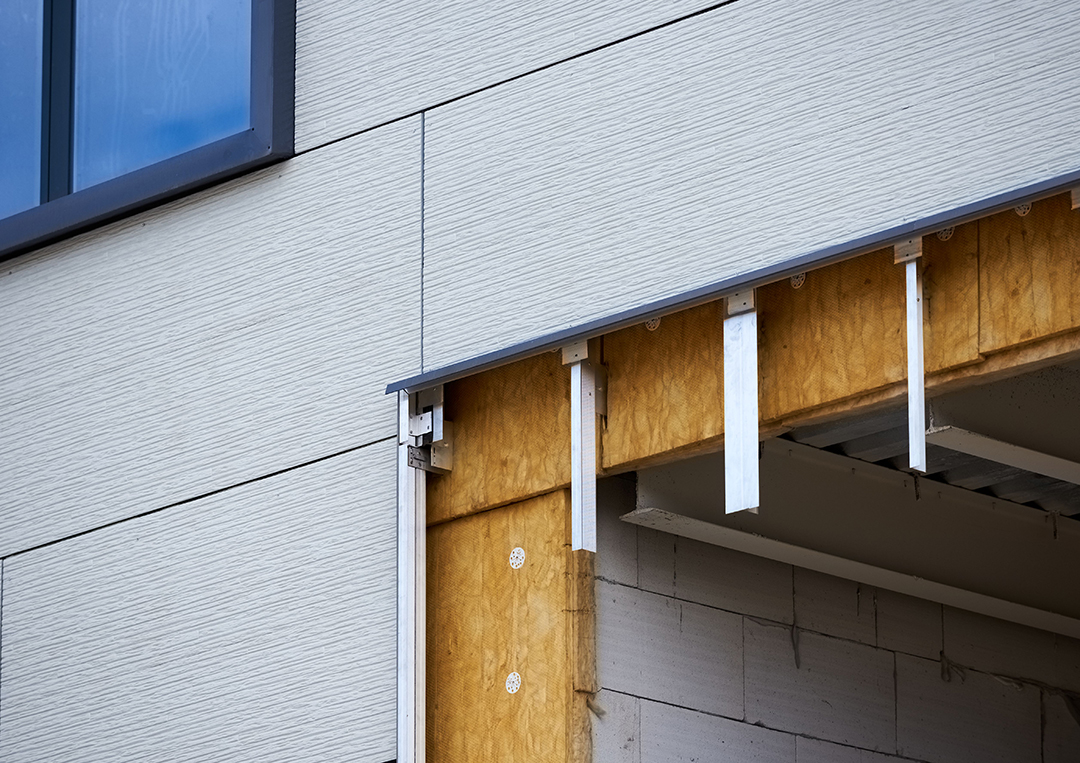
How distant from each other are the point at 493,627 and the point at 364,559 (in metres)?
0.60

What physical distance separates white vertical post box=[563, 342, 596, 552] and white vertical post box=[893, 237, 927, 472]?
1157 mm

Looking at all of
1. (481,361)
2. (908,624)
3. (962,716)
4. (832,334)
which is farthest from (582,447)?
(962,716)

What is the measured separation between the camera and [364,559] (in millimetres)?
6688

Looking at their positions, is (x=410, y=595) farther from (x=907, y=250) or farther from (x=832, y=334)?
(x=907, y=250)

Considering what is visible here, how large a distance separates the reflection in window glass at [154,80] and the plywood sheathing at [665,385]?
2.23m

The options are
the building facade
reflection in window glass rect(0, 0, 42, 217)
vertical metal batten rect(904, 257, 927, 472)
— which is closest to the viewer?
vertical metal batten rect(904, 257, 927, 472)

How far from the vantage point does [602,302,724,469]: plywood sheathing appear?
6.07m

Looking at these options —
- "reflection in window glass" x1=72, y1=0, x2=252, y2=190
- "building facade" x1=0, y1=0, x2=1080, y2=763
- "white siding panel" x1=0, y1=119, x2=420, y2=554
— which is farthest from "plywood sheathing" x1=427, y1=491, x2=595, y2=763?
"reflection in window glass" x1=72, y1=0, x2=252, y2=190

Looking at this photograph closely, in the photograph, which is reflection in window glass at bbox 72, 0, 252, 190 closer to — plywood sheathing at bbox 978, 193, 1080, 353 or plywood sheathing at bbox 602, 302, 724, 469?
plywood sheathing at bbox 602, 302, 724, 469

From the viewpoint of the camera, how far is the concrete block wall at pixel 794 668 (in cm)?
638

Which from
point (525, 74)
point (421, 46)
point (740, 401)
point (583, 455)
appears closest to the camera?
point (740, 401)

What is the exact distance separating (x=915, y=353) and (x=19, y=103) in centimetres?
492

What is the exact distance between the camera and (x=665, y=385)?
20.3ft

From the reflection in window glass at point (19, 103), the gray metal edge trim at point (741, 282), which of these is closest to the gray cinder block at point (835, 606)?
the gray metal edge trim at point (741, 282)
